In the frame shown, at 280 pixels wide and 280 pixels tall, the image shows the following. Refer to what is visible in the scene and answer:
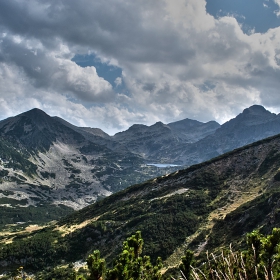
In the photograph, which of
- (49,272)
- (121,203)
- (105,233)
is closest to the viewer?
(49,272)

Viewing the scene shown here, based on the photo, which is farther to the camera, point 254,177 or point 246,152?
point 246,152

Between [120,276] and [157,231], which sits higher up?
[120,276]

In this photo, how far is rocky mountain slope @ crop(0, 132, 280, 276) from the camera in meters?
97.2

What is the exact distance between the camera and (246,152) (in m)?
163

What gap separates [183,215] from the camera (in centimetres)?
11912

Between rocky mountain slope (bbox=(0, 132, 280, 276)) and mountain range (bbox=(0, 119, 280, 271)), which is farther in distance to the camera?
rocky mountain slope (bbox=(0, 132, 280, 276))

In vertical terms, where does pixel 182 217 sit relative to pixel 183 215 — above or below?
below

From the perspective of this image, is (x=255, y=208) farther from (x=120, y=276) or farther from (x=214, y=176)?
(x=120, y=276)

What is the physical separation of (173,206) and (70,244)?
172ft

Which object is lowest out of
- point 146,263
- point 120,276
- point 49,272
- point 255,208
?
point 49,272

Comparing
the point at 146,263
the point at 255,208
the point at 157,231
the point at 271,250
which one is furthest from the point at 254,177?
the point at 271,250

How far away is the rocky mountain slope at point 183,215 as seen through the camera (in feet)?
319

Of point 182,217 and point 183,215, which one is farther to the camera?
point 183,215

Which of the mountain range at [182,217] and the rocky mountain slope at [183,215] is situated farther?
the rocky mountain slope at [183,215]
